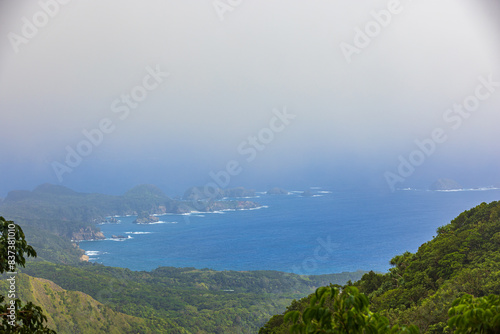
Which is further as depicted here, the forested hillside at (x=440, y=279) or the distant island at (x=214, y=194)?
the distant island at (x=214, y=194)

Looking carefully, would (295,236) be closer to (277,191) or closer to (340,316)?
(277,191)

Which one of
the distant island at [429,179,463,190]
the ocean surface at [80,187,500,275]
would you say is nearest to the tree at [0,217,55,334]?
the ocean surface at [80,187,500,275]

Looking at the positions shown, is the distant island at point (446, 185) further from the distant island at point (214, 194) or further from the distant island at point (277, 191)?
the distant island at point (214, 194)

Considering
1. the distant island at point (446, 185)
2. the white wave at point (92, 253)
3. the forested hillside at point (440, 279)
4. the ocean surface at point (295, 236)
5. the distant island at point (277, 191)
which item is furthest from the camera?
the distant island at point (277, 191)

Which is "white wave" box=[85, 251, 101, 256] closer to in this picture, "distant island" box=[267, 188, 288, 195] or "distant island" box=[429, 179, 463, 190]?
"distant island" box=[267, 188, 288, 195]

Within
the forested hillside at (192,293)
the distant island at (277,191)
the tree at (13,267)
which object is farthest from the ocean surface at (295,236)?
the tree at (13,267)

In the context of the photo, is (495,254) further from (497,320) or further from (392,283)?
(497,320)

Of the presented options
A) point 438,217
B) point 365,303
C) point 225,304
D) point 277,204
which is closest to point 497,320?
point 365,303
